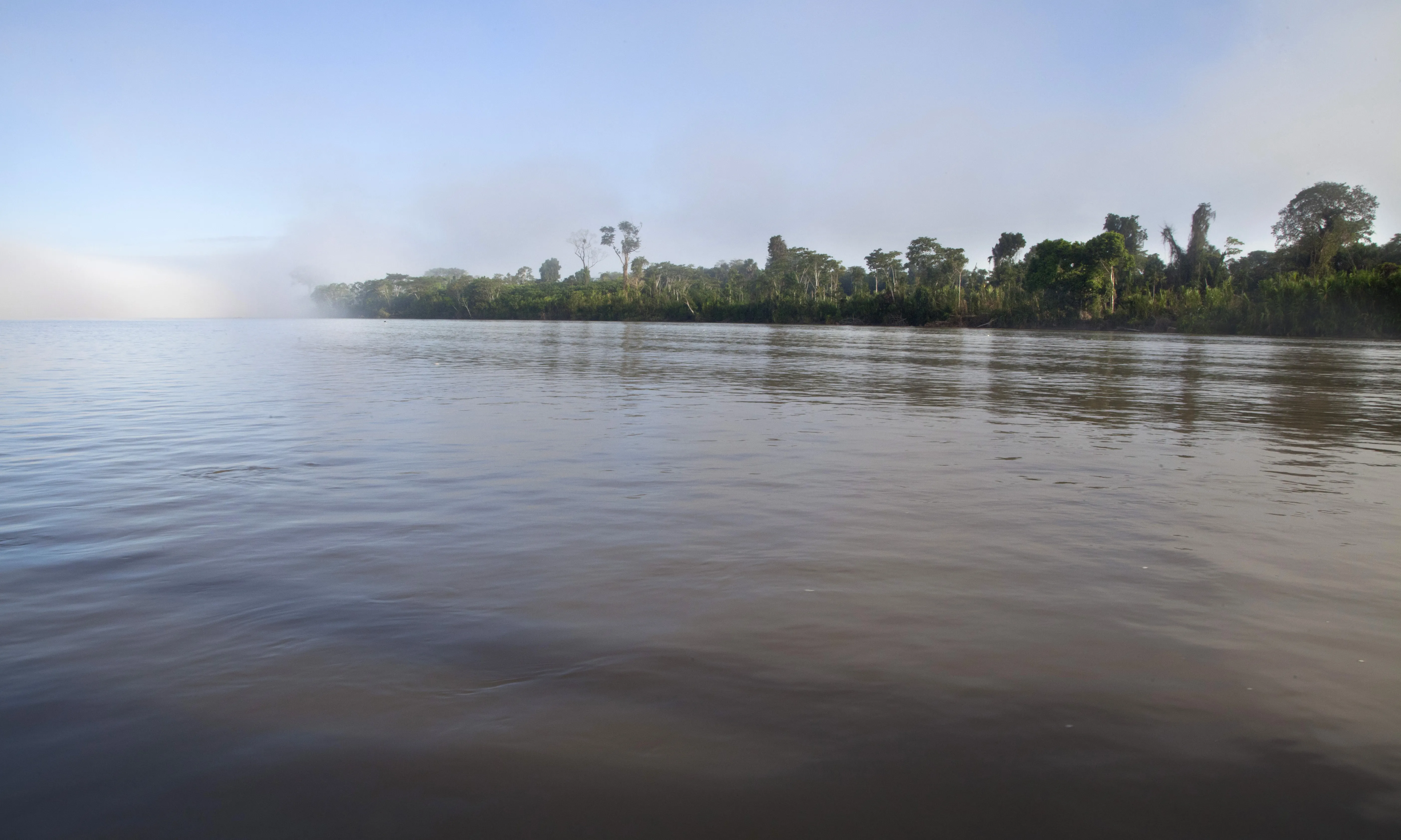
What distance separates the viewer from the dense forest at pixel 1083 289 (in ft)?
168

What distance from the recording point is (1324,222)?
Answer: 66312 mm

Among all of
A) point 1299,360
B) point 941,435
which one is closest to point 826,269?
point 1299,360

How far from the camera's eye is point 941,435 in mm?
8672

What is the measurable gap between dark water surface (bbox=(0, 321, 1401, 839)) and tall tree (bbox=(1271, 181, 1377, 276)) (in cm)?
7347

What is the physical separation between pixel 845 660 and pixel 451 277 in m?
175

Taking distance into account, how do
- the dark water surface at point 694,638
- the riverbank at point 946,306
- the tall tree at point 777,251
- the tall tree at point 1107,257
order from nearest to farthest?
the dark water surface at point 694,638, the riverbank at point 946,306, the tall tree at point 1107,257, the tall tree at point 777,251

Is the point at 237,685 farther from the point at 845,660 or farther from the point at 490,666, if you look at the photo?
the point at 845,660

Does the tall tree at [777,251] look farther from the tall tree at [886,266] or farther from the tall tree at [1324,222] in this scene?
the tall tree at [1324,222]

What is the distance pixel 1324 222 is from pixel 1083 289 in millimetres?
21654

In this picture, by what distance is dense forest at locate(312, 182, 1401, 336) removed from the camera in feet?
168

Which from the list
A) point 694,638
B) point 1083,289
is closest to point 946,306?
point 1083,289

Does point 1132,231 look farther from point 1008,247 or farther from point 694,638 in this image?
point 694,638

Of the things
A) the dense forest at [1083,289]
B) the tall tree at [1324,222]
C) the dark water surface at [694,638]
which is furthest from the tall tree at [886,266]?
the dark water surface at [694,638]

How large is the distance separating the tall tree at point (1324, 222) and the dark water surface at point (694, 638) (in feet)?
241
